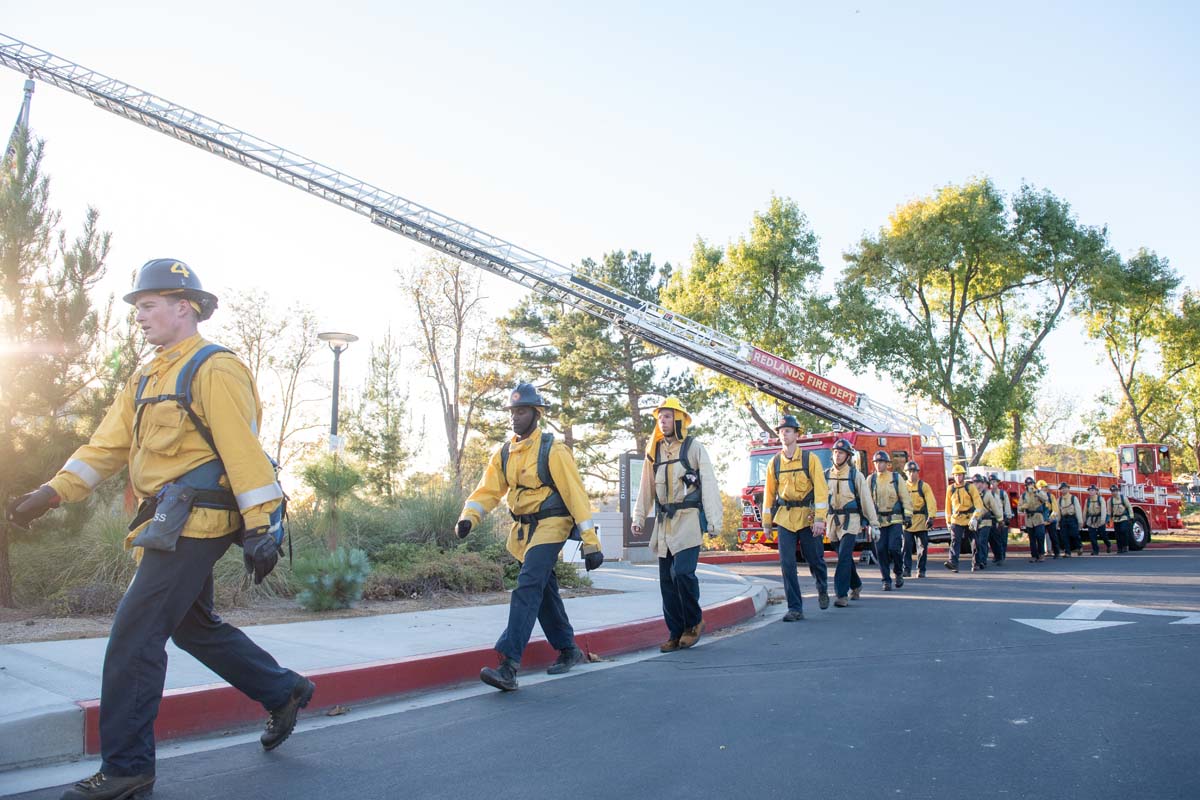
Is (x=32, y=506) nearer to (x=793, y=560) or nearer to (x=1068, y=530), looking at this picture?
(x=793, y=560)

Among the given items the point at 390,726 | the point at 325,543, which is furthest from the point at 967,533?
the point at 390,726

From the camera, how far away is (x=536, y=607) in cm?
548

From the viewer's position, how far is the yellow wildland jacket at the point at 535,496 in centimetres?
566

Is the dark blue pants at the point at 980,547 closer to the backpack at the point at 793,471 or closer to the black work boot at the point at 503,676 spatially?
the backpack at the point at 793,471

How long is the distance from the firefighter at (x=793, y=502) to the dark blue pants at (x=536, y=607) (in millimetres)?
3420

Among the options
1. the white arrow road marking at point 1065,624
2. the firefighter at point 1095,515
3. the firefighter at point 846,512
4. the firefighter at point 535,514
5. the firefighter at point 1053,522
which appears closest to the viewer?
the firefighter at point 535,514

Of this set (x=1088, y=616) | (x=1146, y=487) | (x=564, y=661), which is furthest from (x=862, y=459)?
(x=1146, y=487)

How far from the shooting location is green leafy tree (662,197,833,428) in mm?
31172

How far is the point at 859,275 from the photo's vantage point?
3356 cm

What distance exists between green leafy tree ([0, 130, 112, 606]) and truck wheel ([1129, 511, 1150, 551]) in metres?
26.8

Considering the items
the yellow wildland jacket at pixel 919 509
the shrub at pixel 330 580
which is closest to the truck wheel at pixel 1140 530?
the yellow wildland jacket at pixel 919 509

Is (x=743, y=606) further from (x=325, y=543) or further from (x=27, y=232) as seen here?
(x=27, y=232)

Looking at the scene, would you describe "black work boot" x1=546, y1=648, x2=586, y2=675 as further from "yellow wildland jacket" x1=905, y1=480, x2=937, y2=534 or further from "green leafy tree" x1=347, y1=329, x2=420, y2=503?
"green leafy tree" x1=347, y1=329, x2=420, y2=503

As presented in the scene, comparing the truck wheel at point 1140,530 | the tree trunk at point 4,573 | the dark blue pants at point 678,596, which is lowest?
the truck wheel at point 1140,530
